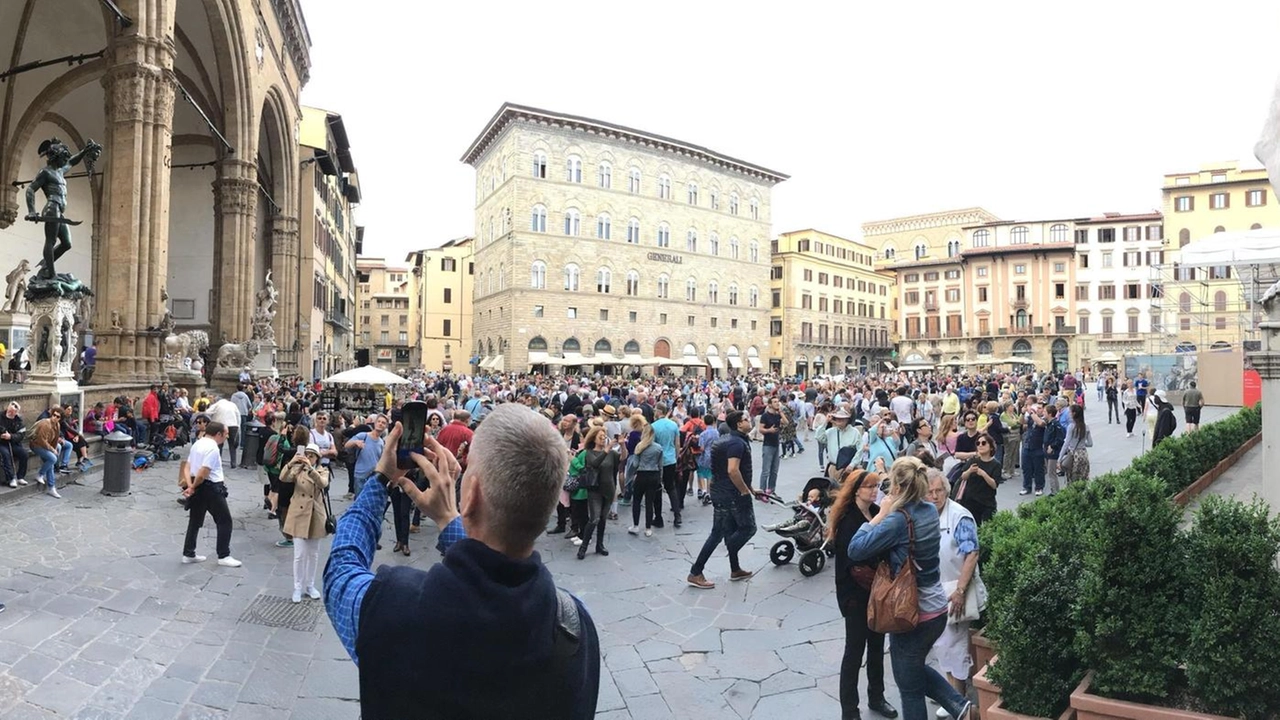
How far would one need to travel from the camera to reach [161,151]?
592 inches

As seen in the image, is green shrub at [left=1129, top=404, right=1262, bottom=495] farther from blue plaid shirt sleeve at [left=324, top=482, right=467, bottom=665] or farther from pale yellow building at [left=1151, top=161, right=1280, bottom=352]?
pale yellow building at [left=1151, top=161, right=1280, bottom=352]

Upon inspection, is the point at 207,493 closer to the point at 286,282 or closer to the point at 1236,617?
the point at 1236,617

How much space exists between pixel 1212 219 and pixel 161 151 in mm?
64185

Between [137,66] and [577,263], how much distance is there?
3601 cm

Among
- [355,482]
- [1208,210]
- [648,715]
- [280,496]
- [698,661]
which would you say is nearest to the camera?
[648,715]

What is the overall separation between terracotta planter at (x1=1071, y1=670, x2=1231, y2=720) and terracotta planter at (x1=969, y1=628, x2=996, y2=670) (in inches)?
40.4

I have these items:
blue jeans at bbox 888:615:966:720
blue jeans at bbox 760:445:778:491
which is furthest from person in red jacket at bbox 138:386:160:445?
blue jeans at bbox 888:615:966:720

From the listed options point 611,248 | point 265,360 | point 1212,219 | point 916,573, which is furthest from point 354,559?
point 1212,219

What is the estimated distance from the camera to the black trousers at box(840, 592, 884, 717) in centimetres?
432

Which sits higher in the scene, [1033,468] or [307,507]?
[307,507]

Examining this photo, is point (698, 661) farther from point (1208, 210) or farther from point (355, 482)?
point (1208, 210)

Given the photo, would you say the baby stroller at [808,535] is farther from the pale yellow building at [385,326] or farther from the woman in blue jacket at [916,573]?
the pale yellow building at [385,326]

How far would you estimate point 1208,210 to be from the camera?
53.3 m

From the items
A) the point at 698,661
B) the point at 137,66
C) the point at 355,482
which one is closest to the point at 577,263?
the point at 137,66
